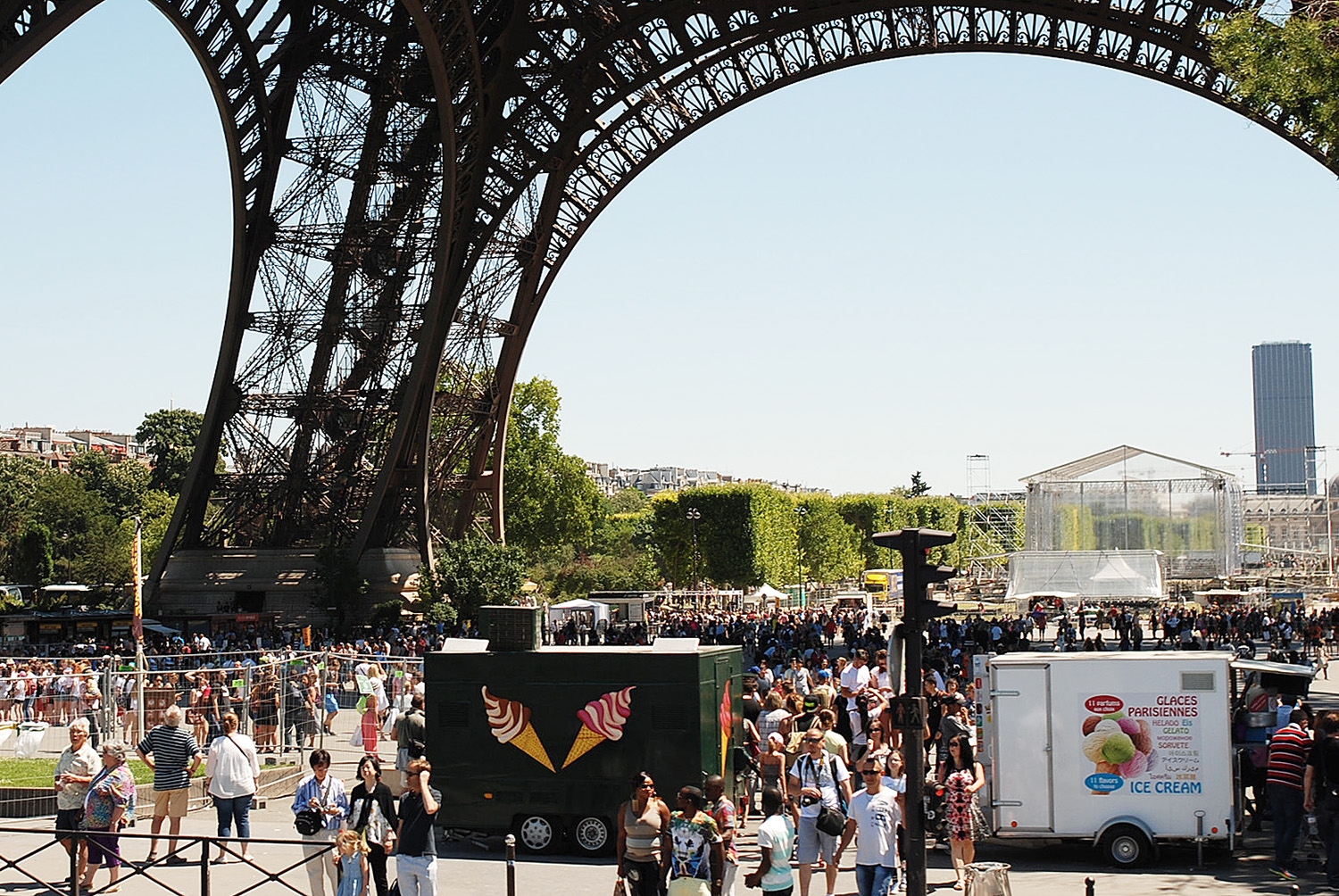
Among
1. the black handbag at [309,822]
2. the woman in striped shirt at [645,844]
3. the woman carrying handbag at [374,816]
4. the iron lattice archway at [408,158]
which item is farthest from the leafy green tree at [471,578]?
the woman in striped shirt at [645,844]

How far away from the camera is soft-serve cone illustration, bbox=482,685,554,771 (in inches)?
596

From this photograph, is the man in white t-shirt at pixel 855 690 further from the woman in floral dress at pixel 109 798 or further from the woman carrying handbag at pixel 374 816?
the woman in floral dress at pixel 109 798

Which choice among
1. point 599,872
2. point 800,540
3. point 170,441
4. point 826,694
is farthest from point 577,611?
point 170,441

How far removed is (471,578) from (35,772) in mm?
22472

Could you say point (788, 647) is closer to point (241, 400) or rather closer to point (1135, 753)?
point (241, 400)

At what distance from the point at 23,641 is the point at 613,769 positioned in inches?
1254

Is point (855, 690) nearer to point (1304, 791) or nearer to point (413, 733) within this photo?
point (413, 733)

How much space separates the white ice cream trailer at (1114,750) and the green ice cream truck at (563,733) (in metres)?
2.95

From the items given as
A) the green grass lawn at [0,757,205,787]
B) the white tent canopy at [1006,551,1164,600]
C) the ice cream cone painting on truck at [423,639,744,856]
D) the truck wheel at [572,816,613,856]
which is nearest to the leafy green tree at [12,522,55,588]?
the white tent canopy at [1006,551,1164,600]

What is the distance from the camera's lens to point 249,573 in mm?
44188

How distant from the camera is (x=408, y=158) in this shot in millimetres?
42844

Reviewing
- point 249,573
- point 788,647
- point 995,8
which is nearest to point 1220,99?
point 995,8

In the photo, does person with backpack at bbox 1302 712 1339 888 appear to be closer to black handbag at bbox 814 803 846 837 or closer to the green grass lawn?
black handbag at bbox 814 803 846 837

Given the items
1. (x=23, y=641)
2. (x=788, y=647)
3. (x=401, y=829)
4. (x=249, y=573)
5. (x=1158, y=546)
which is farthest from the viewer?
(x=1158, y=546)
